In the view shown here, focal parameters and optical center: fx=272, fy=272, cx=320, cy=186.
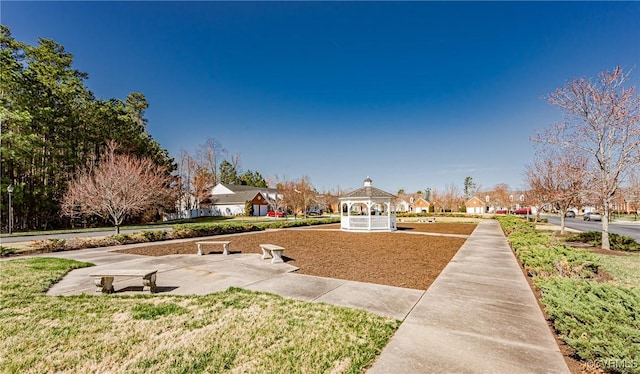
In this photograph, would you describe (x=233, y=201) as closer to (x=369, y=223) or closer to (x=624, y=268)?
(x=369, y=223)

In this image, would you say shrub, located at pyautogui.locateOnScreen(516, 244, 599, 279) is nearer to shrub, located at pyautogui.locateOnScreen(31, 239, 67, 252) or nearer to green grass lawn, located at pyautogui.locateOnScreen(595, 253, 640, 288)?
green grass lawn, located at pyautogui.locateOnScreen(595, 253, 640, 288)

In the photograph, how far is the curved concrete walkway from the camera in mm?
3258

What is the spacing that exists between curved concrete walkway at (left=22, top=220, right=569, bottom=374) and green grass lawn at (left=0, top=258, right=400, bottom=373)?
0.47 m

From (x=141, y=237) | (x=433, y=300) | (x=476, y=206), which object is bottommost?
(x=476, y=206)

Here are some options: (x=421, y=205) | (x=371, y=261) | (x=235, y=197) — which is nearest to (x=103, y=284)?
(x=371, y=261)

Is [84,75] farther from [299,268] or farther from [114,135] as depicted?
[299,268]

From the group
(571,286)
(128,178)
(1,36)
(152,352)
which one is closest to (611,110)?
(571,286)

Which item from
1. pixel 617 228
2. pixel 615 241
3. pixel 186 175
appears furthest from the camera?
pixel 186 175

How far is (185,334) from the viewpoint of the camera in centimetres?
387

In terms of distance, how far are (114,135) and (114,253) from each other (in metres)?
27.8

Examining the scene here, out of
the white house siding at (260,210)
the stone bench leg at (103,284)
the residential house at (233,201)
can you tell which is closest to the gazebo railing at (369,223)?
the stone bench leg at (103,284)

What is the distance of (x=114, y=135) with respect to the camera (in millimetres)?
32062

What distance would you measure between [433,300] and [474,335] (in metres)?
1.47

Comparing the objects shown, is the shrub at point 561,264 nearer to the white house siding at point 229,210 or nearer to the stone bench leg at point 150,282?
Answer: the stone bench leg at point 150,282
